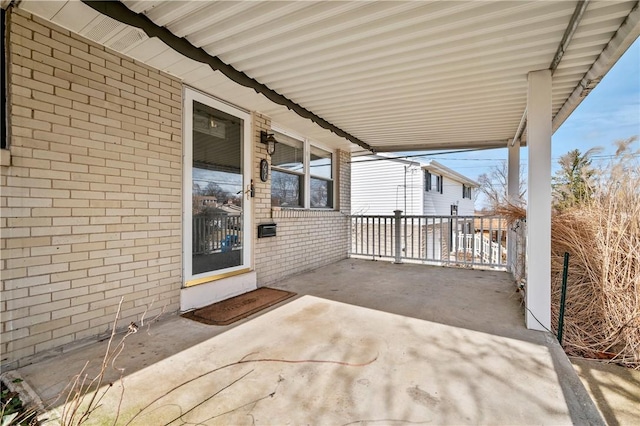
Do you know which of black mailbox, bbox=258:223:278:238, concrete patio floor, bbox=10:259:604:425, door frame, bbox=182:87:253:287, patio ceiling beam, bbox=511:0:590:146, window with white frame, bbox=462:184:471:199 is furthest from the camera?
window with white frame, bbox=462:184:471:199

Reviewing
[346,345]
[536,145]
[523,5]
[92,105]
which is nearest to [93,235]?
[92,105]

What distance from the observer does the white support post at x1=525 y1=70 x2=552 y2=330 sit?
2748 millimetres

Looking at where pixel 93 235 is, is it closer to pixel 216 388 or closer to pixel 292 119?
pixel 216 388

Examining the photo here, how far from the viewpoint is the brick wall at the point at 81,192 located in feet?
Result: 6.95

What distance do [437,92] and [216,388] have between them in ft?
12.5

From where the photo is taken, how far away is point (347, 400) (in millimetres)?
1737

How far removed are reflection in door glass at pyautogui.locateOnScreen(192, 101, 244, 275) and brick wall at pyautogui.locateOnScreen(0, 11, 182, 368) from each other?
305mm

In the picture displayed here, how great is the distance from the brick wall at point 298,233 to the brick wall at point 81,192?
1.37 meters

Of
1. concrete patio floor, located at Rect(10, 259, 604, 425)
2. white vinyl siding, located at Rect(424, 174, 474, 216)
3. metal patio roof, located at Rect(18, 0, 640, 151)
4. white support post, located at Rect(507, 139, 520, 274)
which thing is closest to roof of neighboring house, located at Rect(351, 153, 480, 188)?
white vinyl siding, located at Rect(424, 174, 474, 216)

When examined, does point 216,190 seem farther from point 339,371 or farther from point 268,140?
point 339,371

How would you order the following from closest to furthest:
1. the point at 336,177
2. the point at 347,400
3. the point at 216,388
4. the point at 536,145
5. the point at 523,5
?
the point at 347,400, the point at 216,388, the point at 523,5, the point at 536,145, the point at 336,177

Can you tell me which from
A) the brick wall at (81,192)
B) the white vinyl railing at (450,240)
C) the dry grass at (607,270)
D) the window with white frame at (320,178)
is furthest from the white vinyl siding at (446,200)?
the brick wall at (81,192)

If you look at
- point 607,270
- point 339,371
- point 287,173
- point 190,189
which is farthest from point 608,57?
point 190,189

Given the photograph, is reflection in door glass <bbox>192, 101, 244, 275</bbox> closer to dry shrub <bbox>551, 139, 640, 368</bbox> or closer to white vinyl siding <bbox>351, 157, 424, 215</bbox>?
dry shrub <bbox>551, 139, 640, 368</bbox>
